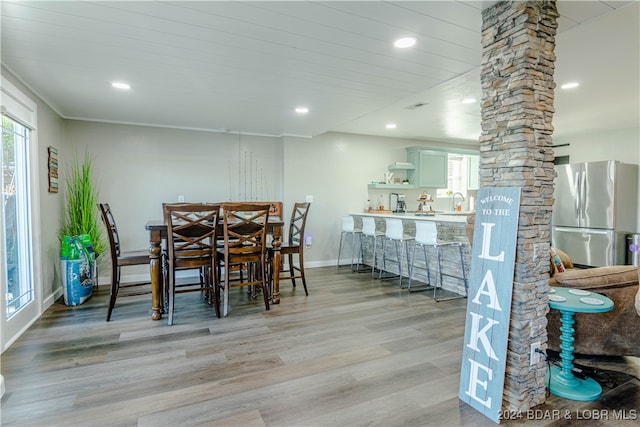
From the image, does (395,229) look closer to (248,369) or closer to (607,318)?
(607,318)

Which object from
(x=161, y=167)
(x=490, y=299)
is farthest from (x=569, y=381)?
(x=161, y=167)

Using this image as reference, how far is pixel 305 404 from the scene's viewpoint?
1.95 m

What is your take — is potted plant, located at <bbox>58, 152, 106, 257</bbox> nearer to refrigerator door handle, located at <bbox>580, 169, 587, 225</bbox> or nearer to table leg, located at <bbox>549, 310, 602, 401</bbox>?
table leg, located at <bbox>549, 310, 602, 401</bbox>

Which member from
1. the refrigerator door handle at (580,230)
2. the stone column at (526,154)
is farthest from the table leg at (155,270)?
the refrigerator door handle at (580,230)

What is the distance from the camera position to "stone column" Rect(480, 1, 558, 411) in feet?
5.75

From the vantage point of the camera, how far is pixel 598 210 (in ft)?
17.6

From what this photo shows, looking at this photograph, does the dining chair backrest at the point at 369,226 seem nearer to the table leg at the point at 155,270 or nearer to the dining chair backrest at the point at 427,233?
the dining chair backrest at the point at 427,233

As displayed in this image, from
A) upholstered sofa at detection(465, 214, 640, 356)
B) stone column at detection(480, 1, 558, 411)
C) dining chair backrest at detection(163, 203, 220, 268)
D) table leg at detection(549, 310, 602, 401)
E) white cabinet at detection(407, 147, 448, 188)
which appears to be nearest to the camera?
stone column at detection(480, 1, 558, 411)

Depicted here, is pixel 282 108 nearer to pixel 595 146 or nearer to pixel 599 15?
pixel 599 15

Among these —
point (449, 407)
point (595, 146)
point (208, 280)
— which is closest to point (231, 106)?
point (208, 280)

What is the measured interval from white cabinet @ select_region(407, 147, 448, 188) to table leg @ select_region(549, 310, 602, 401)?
4.66m

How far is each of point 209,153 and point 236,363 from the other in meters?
A: 3.67

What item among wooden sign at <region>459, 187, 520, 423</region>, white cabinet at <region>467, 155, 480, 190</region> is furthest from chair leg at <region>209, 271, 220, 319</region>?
white cabinet at <region>467, 155, 480, 190</region>

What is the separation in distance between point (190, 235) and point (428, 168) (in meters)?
4.81
